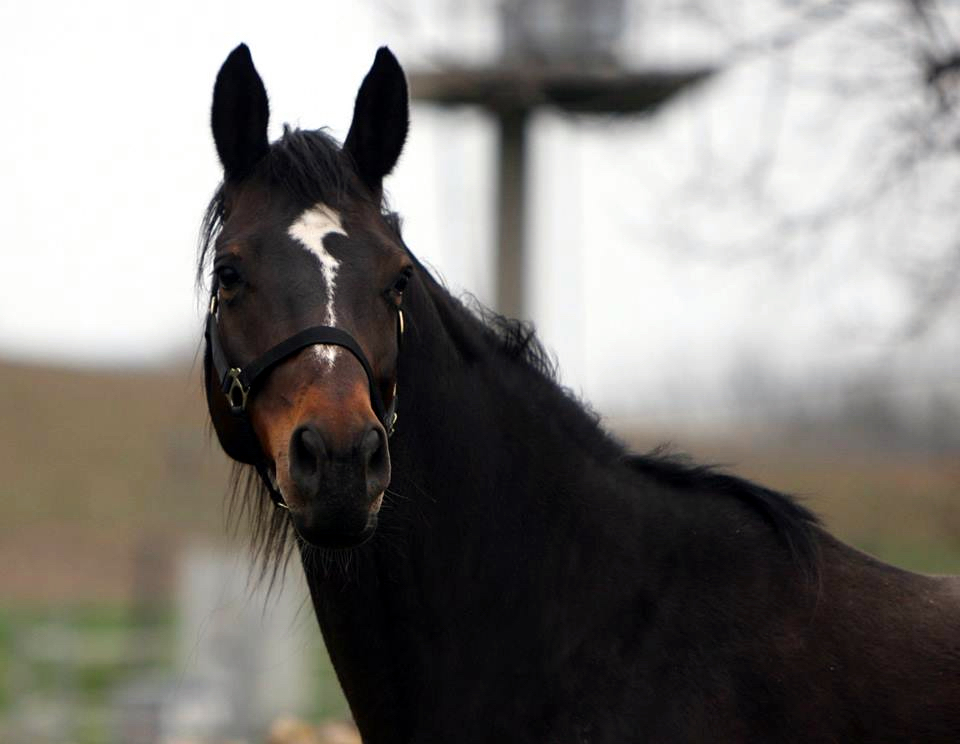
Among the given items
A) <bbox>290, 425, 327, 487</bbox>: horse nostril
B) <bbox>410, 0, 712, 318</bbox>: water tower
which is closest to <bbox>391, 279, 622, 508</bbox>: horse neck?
<bbox>290, 425, 327, 487</bbox>: horse nostril

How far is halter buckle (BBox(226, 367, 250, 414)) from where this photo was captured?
10.6 ft

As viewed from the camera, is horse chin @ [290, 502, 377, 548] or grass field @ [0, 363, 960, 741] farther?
grass field @ [0, 363, 960, 741]

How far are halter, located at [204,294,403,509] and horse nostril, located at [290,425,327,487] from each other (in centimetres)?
26

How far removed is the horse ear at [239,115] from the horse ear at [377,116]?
26 cm

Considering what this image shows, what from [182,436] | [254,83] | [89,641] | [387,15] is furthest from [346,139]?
[182,436]

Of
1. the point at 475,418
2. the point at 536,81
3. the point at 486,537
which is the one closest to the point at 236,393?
the point at 475,418

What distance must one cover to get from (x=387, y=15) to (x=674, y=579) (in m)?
8.89

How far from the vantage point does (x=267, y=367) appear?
3.16 meters

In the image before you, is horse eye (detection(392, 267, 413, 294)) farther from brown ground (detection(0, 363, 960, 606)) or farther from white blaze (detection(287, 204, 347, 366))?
brown ground (detection(0, 363, 960, 606))

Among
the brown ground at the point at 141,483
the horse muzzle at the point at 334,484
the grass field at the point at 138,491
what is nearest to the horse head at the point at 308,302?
the horse muzzle at the point at 334,484

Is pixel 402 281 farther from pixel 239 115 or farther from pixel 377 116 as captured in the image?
pixel 239 115

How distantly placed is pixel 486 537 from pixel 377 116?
49.2 inches

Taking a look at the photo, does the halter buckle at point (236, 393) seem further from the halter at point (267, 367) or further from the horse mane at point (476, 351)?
the horse mane at point (476, 351)

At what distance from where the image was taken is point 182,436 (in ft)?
72.4
